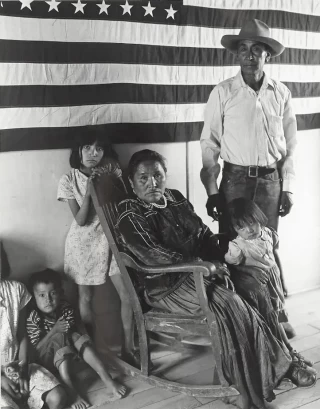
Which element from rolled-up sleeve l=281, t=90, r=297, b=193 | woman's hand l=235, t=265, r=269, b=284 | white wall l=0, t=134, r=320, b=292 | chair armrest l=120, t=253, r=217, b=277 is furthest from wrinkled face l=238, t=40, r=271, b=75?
chair armrest l=120, t=253, r=217, b=277

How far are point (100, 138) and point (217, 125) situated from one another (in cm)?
77

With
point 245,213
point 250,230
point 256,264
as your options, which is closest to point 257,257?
point 256,264

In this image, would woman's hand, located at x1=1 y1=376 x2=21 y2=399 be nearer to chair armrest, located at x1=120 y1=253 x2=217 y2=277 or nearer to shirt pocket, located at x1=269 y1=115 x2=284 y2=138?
chair armrest, located at x1=120 y1=253 x2=217 y2=277

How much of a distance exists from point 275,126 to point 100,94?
3.73ft

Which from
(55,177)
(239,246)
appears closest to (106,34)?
(55,177)

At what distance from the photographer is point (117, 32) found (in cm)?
275

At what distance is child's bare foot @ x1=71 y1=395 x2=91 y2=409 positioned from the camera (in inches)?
98.3

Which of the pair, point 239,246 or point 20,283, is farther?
point 239,246

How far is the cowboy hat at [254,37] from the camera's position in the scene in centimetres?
290

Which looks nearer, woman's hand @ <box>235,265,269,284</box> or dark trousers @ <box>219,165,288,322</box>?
woman's hand @ <box>235,265,269,284</box>

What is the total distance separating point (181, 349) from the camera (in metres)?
3.05

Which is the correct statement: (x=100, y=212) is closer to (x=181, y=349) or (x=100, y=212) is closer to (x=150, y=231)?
(x=150, y=231)

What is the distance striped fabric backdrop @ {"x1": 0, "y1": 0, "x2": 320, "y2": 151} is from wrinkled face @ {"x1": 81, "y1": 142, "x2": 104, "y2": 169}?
0.11 metres

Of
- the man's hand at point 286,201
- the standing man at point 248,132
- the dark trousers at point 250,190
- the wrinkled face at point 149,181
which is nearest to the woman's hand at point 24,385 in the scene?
the wrinkled face at point 149,181
